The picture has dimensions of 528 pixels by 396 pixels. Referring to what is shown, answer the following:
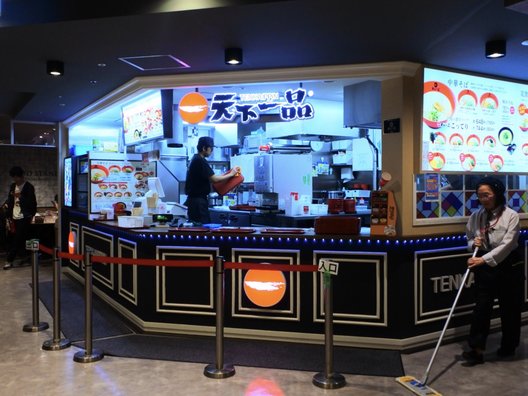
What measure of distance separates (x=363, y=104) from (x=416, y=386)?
378 cm

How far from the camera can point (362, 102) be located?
6.48 m

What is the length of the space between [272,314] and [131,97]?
3.45 metres

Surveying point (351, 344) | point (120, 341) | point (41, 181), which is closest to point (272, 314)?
point (351, 344)

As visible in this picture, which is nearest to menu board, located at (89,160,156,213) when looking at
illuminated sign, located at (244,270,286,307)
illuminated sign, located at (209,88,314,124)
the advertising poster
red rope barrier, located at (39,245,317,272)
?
illuminated sign, located at (209,88,314,124)

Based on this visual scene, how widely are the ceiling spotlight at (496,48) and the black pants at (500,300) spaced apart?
5.90 feet

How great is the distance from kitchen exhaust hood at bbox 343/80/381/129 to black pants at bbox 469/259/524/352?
249 cm

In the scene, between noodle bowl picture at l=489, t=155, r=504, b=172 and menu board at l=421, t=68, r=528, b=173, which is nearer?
menu board at l=421, t=68, r=528, b=173

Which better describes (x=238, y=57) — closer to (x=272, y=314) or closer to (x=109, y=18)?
(x=109, y=18)

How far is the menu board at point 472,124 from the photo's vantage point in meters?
5.02

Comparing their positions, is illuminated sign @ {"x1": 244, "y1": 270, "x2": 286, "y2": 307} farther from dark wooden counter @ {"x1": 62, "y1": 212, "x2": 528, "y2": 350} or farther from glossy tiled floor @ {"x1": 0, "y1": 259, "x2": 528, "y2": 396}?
glossy tiled floor @ {"x1": 0, "y1": 259, "x2": 528, "y2": 396}

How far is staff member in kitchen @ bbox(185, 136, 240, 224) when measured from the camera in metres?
5.99

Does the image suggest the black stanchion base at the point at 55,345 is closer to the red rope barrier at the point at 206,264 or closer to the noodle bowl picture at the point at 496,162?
the red rope barrier at the point at 206,264

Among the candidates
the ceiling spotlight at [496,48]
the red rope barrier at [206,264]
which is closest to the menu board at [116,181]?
the red rope barrier at [206,264]

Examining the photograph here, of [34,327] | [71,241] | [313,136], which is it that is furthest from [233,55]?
[71,241]
